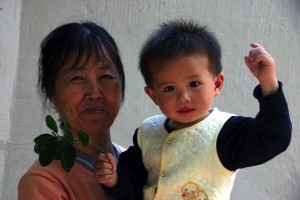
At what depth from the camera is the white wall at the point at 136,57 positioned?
252cm

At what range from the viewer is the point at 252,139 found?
133cm

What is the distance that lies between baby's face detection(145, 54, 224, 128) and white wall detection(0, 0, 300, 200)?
1.18m

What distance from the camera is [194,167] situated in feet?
4.65

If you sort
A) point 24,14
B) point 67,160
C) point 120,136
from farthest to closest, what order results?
1. point 120,136
2. point 24,14
3. point 67,160

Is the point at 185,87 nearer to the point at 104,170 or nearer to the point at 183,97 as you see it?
the point at 183,97

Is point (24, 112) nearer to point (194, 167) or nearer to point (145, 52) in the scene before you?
point (145, 52)

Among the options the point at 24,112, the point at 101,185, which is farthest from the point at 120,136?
the point at 101,185

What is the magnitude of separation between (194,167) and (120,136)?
128 centimetres

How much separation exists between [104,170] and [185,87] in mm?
310

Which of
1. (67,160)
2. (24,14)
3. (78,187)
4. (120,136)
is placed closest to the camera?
(67,160)

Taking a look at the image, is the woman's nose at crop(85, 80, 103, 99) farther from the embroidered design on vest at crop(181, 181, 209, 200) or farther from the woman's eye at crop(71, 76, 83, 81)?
the embroidered design on vest at crop(181, 181, 209, 200)

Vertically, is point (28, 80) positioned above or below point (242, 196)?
above

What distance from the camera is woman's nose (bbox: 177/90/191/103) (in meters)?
1.42

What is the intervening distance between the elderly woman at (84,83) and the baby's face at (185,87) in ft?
0.81
